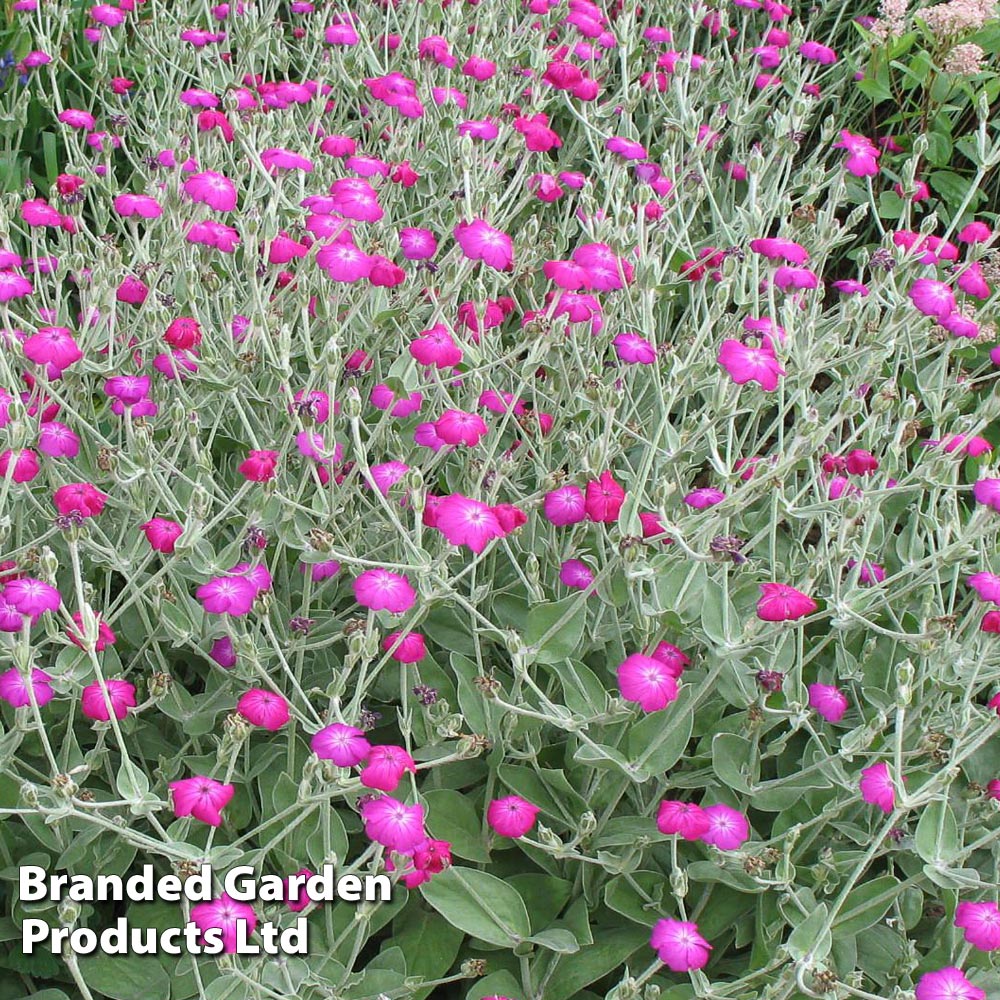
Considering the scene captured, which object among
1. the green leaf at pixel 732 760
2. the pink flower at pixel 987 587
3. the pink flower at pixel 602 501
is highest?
the pink flower at pixel 987 587

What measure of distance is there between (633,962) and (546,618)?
51cm

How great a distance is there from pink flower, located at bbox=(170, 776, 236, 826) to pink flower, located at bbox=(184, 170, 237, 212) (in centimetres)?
91

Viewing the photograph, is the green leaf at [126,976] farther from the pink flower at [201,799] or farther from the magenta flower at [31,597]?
the magenta flower at [31,597]

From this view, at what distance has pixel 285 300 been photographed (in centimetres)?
213

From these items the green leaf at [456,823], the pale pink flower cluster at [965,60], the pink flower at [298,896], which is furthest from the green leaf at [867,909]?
the pale pink flower cluster at [965,60]

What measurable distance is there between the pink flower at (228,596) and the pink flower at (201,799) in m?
0.23

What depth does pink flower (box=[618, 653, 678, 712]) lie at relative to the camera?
4.89 ft

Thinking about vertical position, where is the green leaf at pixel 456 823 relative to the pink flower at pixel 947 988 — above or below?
below

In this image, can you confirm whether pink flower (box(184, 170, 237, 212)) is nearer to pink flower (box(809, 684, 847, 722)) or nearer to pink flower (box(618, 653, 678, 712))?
pink flower (box(618, 653, 678, 712))

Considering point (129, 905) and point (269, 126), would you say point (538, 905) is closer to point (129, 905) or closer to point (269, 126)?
point (129, 905)

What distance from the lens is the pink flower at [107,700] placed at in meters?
1.40

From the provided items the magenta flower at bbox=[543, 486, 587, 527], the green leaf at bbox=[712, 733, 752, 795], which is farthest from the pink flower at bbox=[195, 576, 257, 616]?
the green leaf at bbox=[712, 733, 752, 795]

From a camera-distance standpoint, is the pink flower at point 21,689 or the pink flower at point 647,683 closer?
the pink flower at point 21,689

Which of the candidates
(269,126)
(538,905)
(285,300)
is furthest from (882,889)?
(269,126)
